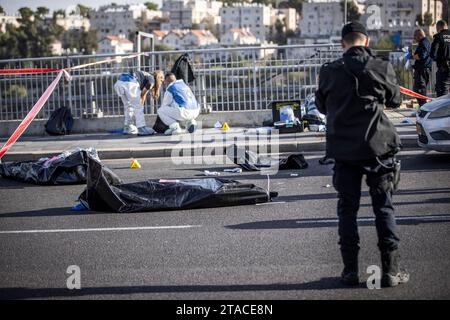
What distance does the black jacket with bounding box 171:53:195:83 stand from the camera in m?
18.3

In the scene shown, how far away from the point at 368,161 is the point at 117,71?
538 inches

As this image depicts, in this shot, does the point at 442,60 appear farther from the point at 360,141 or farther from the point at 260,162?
the point at 360,141

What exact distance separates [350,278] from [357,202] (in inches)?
24.0

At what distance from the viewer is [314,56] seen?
19094 millimetres

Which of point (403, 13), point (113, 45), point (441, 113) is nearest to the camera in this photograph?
point (441, 113)

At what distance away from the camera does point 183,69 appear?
60.1 ft

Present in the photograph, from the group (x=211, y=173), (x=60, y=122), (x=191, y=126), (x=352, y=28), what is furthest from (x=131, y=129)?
(x=352, y=28)

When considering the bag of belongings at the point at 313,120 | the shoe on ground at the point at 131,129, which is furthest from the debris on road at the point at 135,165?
the bag of belongings at the point at 313,120

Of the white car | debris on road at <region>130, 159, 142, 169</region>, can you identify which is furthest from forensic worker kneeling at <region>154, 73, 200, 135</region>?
the white car

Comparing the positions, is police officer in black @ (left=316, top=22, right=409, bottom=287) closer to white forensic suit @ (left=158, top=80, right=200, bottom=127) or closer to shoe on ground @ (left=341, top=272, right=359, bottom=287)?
shoe on ground @ (left=341, top=272, right=359, bottom=287)
